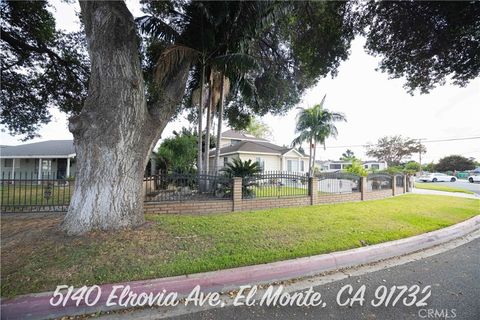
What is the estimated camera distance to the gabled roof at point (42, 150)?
2011 centimetres

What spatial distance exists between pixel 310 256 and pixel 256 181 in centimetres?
441

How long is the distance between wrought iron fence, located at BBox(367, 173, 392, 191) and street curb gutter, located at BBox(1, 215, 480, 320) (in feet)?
23.2

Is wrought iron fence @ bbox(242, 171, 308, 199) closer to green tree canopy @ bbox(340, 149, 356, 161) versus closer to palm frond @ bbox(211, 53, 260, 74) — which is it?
palm frond @ bbox(211, 53, 260, 74)

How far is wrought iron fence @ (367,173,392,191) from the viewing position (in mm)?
12120

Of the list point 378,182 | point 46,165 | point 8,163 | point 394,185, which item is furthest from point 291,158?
point 8,163

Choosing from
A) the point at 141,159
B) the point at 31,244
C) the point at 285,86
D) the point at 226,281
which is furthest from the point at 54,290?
the point at 285,86

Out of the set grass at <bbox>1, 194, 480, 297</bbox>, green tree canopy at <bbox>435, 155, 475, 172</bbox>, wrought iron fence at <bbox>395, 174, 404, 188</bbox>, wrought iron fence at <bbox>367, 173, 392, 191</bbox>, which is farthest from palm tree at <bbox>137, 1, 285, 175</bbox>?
green tree canopy at <bbox>435, 155, 475, 172</bbox>

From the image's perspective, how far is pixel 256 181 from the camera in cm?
841

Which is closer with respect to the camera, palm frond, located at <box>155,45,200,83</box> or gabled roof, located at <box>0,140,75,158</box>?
palm frond, located at <box>155,45,200,83</box>

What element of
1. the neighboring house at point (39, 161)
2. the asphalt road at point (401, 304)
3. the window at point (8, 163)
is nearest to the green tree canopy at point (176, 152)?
the neighboring house at point (39, 161)

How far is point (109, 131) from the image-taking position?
15.1 ft

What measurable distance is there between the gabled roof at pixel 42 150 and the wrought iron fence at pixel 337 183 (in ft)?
66.0

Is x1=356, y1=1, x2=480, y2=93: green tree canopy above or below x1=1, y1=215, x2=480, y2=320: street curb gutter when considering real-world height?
above


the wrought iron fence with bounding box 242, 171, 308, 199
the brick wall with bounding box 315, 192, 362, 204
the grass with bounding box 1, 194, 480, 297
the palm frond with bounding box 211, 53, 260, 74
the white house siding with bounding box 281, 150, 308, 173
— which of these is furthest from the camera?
the white house siding with bounding box 281, 150, 308, 173
